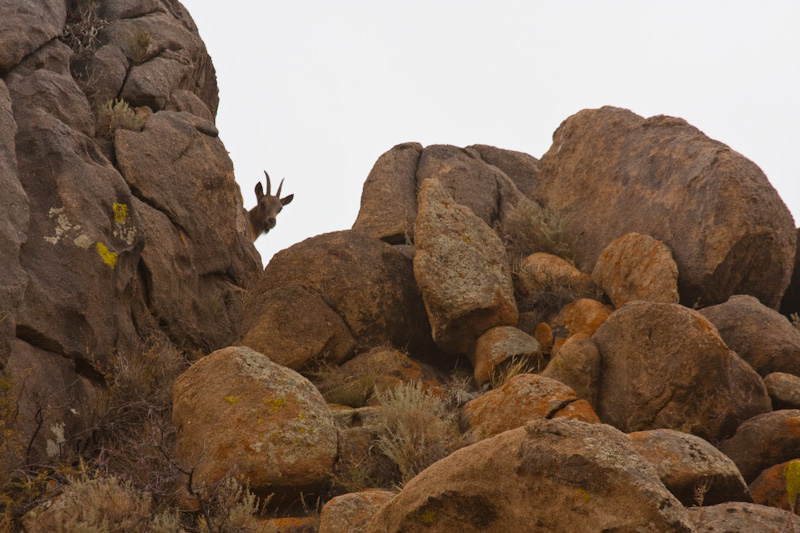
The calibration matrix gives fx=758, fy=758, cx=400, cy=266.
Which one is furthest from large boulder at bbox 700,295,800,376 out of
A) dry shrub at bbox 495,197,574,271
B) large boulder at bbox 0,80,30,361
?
large boulder at bbox 0,80,30,361

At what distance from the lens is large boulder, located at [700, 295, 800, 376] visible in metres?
7.52

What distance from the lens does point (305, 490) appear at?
6.08 meters

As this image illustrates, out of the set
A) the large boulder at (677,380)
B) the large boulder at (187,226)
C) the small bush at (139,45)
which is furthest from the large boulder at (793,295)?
the small bush at (139,45)

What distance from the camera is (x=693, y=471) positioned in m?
5.09

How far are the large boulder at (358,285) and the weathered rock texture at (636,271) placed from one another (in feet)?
7.69

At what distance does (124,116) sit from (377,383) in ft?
17.3

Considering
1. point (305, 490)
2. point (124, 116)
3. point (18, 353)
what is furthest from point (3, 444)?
point (124, 116)

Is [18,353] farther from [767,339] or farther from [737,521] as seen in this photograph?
[767,339]

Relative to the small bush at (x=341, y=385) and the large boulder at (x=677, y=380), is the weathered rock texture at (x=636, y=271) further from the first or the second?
the small bush at (x=341, y=385)

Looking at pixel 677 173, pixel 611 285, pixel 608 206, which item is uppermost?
pixel 677 173

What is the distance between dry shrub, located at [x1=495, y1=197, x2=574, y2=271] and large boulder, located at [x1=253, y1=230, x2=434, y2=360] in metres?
1.66

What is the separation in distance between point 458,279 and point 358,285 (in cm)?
128

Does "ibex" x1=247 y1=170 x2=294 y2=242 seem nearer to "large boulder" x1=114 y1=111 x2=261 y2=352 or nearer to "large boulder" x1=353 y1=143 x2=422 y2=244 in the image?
"large boulder" x1=353 y1=143 x2=422 y2=244

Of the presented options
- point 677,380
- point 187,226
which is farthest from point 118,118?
point 677,380
